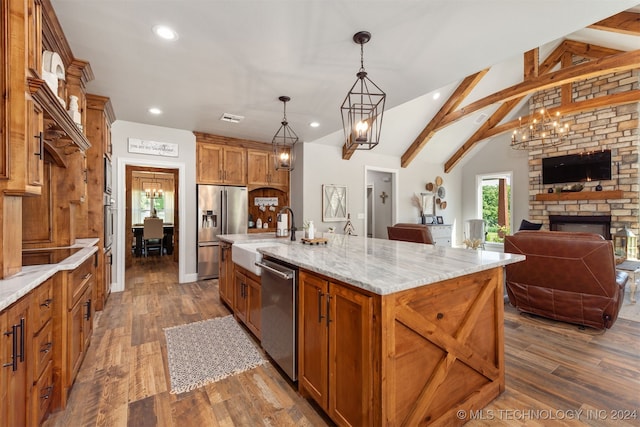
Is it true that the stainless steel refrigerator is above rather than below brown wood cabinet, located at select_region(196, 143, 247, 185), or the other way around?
below

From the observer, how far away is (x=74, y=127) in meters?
2.24

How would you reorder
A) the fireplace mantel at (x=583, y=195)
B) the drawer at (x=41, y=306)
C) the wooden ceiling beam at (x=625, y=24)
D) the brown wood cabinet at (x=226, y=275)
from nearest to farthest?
1. the drawer at (x=41, y=306)
2. the brown wood cabinet at (x=226, y=275)
3. the wooden ceiling beam at (x=625, y=24)
4. the fireplace mantel at (x=583, y=195)

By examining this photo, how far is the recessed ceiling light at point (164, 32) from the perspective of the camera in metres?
2.18

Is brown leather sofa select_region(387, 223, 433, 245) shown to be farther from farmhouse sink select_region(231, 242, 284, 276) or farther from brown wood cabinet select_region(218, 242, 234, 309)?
brown wood cabinet select_region(218, 242, 234, 309)

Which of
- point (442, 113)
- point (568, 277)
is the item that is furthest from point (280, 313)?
point (442, 113)

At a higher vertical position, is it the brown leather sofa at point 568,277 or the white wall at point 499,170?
the white wall at point 499,170

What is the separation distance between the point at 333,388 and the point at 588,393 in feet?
5.64

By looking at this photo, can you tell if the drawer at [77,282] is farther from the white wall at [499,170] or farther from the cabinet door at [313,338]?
the white wall at [499,170]

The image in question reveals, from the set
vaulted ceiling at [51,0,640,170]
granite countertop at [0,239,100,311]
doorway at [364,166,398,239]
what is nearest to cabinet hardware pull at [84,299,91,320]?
granite countertop at [0,239,100,311]

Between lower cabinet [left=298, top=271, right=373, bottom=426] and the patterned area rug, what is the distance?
27.8 inches

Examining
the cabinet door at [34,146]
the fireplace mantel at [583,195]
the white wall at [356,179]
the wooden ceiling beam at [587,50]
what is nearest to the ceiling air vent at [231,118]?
the white wall at [356,179]

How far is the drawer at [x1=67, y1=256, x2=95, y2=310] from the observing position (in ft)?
5.93

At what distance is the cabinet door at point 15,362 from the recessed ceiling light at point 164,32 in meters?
2.00

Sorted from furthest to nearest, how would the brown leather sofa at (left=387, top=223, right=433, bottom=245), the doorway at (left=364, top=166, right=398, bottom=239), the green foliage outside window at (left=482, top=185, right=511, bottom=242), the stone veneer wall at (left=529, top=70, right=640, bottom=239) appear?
1. the green foliage outside window at (left=482, top=185, right=511, bottom=242)
2. the doorway at (left=364, top=166, right=398, bottom=239)
3. the stone veneer wall at (left=529, top=70, right=640, bottom=239)
4. the brown leather sofa at (left=387, top=223, right=433, bottom=245)
